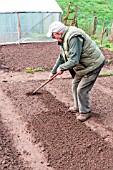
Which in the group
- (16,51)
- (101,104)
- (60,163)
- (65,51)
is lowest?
(16,51)

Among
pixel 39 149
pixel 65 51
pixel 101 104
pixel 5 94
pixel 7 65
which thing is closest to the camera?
pixel 39 149

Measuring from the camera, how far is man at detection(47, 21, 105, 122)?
4.04m

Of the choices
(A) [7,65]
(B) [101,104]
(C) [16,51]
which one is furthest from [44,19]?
(B) [101,104]

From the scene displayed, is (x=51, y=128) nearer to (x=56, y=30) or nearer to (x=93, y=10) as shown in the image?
(x=56, y=30)

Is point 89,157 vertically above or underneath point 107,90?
above

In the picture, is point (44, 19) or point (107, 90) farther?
point (44, 19)

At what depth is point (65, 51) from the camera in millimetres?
4281

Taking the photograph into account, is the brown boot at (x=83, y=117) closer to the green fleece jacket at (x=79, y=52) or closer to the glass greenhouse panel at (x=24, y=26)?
the green fleece jacket at (x=79, y=52)

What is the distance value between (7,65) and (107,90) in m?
3.57

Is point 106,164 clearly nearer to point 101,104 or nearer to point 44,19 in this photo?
point 101,104

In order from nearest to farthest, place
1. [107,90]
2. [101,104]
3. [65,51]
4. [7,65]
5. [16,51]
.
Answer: [65,51], [101,104], [107,90], [7,65], [16,51]

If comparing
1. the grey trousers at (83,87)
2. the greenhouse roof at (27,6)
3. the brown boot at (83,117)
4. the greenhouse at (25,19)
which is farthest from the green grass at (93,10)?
the brown boot at (83,117)

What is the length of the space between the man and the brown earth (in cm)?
47

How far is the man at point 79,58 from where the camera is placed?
4043mm
